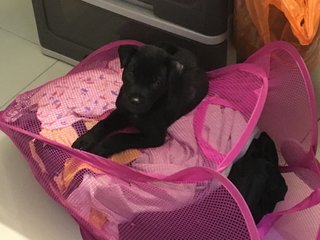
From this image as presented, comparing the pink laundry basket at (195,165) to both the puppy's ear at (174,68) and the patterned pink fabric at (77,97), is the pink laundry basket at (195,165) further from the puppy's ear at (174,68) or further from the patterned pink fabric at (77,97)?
the puppy's ear at (174,68)

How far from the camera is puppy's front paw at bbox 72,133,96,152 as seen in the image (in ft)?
4.03

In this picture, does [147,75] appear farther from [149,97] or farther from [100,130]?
[100,130]

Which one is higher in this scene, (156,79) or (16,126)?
(156,79)

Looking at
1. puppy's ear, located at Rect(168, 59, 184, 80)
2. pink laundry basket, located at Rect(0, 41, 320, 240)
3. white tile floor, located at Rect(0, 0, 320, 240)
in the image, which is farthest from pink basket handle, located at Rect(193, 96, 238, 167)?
white tile floor, located at Rect(0, 0, 320, 240)

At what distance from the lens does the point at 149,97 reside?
3.80 ft

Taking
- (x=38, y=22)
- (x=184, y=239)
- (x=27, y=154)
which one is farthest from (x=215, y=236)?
(x=38, y=22)

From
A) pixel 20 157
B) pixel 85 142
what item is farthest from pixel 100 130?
pixel 20 157

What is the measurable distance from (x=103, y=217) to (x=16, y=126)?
0.27m

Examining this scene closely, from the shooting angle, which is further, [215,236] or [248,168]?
[248,168]

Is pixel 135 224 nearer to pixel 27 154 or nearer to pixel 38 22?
pixel 27 154

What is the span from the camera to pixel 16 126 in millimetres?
1276

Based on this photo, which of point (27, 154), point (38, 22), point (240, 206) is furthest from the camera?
point (38, 22)

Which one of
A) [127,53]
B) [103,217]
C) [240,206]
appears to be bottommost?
[103,217]

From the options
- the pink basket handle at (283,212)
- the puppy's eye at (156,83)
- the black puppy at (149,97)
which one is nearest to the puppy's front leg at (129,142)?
the black puppy at (149,97)
